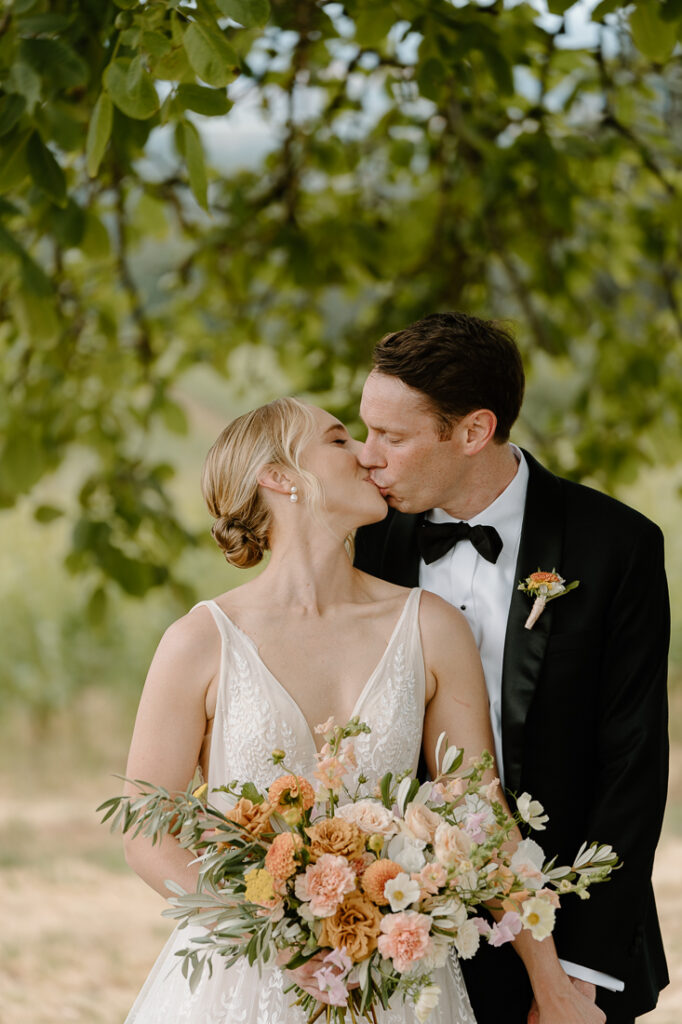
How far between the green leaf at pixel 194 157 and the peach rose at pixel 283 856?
4.02 ft

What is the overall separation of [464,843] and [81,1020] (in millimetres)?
4161

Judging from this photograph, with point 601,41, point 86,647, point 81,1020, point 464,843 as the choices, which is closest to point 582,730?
point 464,843

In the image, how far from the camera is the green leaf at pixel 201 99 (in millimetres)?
2143

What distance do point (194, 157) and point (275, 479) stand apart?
0.63m

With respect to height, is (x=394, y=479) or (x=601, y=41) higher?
(x=601, y=41)

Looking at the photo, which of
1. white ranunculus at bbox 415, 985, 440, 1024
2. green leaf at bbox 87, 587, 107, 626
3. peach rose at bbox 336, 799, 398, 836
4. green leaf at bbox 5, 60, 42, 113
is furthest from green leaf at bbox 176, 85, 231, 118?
green leaf at bbox 87, 587, 107, 626

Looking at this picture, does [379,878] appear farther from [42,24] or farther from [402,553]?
[42,24]

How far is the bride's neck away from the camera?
7.10 ft

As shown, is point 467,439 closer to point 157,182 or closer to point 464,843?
point 464,843

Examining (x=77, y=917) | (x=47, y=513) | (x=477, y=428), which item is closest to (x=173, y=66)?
(x=477, y=428)

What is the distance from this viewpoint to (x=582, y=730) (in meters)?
2.25

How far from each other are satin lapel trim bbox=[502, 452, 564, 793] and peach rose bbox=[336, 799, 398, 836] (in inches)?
23.4

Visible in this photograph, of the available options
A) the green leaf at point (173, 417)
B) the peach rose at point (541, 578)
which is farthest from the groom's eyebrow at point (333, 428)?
the green leaf at point (173, 417)

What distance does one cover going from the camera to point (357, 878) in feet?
5.39
